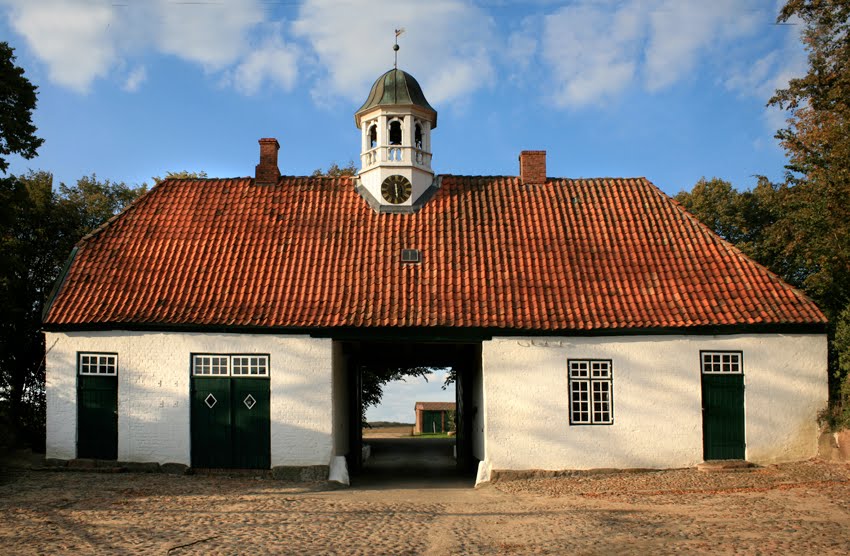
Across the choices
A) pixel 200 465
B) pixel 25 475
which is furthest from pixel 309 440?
pixel 25 475

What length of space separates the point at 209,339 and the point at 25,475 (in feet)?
14.8

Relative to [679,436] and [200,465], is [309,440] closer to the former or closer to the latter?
[200,465]

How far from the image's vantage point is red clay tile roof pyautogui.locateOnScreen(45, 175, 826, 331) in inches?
659

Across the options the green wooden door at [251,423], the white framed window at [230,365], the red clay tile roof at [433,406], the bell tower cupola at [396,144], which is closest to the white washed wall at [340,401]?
the green wooden door at [251,423]

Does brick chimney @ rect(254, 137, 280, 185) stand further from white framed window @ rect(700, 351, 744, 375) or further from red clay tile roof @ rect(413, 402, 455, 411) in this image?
red clay tile roof @ rect(413, 402, 455, 411)

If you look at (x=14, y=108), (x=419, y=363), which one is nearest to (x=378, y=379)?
(x=419, y=363)

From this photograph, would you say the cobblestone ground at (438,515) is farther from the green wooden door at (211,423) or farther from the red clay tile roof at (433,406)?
the red clay tile roof at (433,406)

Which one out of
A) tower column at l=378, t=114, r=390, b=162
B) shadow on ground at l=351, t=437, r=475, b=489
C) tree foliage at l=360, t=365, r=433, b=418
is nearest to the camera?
shadow on ground at l=351, t=437, r=475, b=489

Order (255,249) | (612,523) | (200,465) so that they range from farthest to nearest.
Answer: (255,249) < (200,465) < (612,523)

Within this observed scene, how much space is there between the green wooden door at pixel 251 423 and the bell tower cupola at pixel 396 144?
5849 millimetres

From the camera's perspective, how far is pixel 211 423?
16656 mm

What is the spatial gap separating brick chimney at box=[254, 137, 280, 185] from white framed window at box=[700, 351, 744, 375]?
11.8m

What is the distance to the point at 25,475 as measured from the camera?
1561 cm

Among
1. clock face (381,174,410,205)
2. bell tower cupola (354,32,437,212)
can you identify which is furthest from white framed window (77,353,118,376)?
clock face (381,174,410,205)
